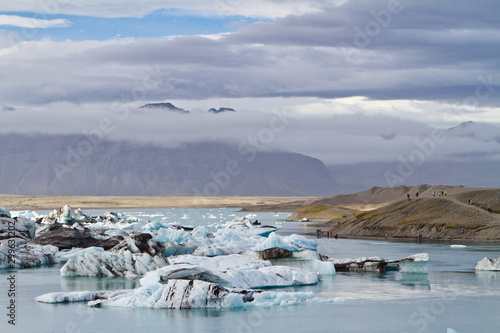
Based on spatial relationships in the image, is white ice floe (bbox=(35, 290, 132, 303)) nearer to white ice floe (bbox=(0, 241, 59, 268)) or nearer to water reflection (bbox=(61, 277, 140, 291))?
water reflection (bbox=(61, 277, 140, 291))

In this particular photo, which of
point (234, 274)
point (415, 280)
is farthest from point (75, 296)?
point (415, 280)

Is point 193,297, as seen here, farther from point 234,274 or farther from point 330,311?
point 330,311

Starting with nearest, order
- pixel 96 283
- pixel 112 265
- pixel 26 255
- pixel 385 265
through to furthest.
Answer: pixel 96 283
pixel 112 265
pixel 385 265
pixel 26 255

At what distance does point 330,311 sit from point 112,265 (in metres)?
11.5

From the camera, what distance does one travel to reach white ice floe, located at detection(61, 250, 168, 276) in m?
27.8

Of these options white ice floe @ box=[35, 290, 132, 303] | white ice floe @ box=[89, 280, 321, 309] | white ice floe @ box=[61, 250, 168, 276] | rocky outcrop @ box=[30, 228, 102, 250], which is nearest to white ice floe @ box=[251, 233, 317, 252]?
white ice floe @ box=[61, 250, 168, 276]

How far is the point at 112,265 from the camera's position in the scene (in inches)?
1101

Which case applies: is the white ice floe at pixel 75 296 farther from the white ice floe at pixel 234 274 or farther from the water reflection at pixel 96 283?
the water reflection at pixel 96 283

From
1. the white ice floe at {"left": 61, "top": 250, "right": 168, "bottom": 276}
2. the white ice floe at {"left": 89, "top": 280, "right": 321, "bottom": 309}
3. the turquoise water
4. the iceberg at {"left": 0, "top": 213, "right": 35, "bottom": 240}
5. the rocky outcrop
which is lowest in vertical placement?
the turquoise water

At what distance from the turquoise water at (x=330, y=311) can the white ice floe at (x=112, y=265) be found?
75 centimetres

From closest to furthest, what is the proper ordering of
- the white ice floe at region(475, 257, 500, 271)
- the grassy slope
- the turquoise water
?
the turquoise water < the white ice floe at region(475, 257, 500, 271) < the grassy slope

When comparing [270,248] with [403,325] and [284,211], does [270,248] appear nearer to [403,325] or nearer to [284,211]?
[403,325]

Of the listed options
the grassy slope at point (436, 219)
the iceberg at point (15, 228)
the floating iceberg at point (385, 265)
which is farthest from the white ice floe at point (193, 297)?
the grassy slope at point (436, 219)

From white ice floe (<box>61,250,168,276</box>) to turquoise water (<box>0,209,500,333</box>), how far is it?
2.45 ft
